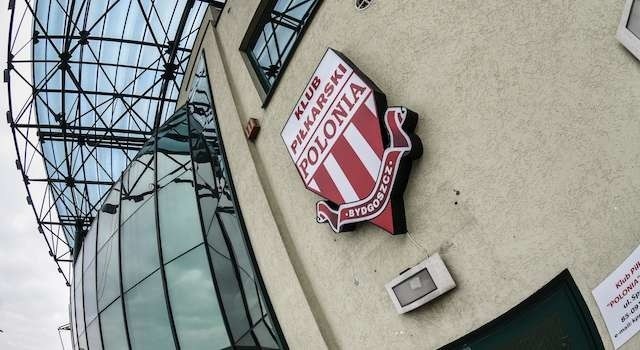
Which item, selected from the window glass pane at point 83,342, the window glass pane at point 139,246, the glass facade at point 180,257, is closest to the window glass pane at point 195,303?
the glass facade at point 180,257

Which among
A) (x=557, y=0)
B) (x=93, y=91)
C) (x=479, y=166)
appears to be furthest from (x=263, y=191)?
(x=93, y=91)

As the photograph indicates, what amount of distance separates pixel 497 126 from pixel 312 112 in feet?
10.3

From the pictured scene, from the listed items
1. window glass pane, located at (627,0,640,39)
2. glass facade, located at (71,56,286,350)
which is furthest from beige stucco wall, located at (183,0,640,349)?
glass facade, located at (71,56,286,350)

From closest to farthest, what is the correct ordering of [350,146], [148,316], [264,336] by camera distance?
[350,146] < [264,336] < [148,316]

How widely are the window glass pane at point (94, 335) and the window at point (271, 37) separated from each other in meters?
9.36

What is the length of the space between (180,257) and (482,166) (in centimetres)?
801

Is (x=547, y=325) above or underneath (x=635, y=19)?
underneath

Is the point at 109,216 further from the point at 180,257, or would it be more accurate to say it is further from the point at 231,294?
the point at 231,294

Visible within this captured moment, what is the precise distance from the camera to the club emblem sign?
5891 millimetres

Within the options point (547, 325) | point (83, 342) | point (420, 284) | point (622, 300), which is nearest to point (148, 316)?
point (83, 342)

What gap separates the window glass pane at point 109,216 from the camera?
14.8 metres

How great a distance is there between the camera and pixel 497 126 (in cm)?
498

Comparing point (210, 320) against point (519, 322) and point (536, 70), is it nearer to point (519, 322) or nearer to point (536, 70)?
point (519, 322)

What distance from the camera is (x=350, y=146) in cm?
659
